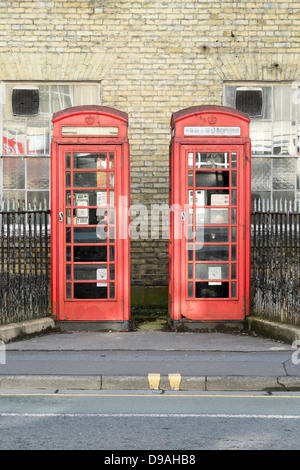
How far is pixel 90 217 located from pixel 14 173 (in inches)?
107

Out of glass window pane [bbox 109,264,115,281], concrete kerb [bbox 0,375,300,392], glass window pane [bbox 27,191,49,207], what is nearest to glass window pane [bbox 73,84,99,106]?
glass window pane [bbox 27,191,49,207]

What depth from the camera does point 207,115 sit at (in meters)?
11.2

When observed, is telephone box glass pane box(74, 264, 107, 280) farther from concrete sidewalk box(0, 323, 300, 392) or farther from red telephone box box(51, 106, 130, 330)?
concrete sidewalk box(0, 323, 300, 392)

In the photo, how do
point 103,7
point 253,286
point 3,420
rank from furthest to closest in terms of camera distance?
point 103,7 → point 253,286 → point 3,420

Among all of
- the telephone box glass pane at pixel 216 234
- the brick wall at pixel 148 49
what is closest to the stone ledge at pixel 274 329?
the telephone box glass pane at pixel 216 234

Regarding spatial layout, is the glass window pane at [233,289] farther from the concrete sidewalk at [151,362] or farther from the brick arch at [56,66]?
the brick arch at [56,66]

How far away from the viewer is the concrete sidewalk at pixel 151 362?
8.26m

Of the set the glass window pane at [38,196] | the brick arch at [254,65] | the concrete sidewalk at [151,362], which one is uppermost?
the brick arch at [254,65]

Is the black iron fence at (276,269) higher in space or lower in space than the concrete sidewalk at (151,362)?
higher

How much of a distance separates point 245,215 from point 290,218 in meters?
0.72

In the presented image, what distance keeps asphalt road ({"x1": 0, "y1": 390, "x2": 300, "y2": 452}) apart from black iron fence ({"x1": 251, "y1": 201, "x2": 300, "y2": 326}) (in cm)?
285

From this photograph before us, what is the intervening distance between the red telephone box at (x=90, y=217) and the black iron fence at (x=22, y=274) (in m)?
0.26
